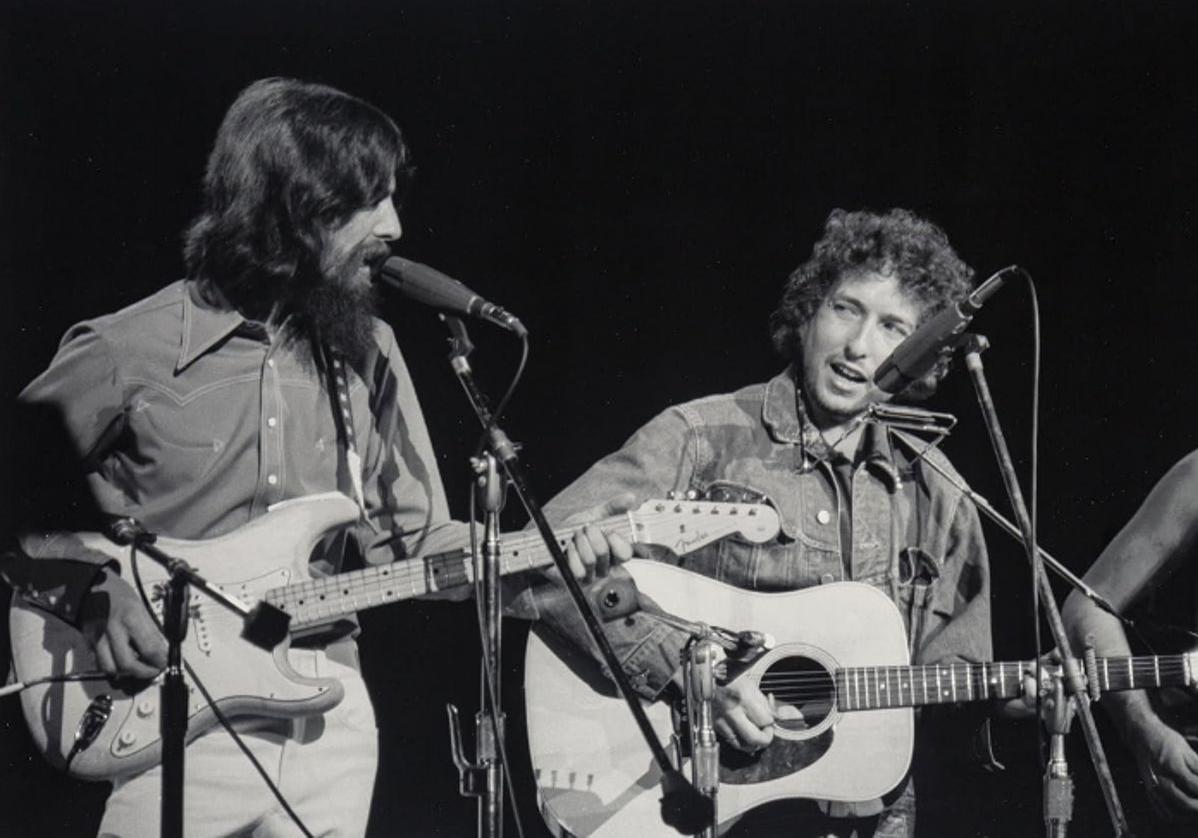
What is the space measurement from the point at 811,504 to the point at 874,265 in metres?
0.75

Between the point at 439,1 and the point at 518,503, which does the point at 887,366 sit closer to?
the point at 518,503

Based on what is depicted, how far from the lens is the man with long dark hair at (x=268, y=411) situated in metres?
2.91

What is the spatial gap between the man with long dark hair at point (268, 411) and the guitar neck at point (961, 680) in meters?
0.83

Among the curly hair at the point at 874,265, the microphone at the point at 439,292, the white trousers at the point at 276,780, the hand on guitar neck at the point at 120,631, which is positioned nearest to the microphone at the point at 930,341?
the microphone at the point at 439,292

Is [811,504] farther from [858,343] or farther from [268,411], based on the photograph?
[268,411]

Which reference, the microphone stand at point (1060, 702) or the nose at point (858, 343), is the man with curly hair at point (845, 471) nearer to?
the nose at point (858, 343)

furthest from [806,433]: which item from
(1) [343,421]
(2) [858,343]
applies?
(1) [343,421]

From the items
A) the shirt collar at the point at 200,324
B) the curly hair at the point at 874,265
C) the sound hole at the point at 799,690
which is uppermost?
the curly hair at the point at 874,265

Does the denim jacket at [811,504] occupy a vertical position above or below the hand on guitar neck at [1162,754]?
above

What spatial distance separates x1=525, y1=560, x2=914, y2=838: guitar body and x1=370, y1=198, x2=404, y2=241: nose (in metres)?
1.05

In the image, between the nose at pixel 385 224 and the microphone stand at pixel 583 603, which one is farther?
the nose at pixel 385 224

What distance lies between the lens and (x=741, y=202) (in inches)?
169

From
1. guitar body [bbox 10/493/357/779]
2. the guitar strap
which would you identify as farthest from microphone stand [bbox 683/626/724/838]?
the guitar strap

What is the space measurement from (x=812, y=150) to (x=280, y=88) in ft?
5.83
